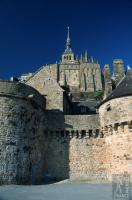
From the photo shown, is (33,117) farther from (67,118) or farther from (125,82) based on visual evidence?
(125,82)

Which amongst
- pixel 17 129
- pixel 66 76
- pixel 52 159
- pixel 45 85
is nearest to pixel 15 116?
pixel 17 129

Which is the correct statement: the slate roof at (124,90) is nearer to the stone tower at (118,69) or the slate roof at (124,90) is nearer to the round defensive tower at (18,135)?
the stone tower at (118,69)

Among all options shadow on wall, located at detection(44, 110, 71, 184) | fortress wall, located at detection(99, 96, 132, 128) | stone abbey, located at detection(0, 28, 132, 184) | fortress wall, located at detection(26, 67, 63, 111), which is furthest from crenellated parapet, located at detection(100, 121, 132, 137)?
fortress wall, located at detection(26, 67, 63, 111)

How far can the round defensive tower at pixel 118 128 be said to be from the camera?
71.8ft

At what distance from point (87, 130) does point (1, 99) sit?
7.09 m

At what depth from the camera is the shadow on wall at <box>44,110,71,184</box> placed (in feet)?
78.6

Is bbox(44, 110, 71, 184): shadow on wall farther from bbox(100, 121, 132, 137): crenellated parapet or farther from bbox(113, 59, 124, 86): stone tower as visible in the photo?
bbox(113, 59, 124, 86): stone tower

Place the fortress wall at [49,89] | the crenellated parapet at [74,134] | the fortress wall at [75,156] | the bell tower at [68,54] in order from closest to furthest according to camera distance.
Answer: the fortress wall at [75,156] < the crenellated parapet at [74,134] < the fortress wall at [49,89] < the bell tower at [68,54]

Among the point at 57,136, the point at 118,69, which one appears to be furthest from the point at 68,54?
the point at 57,136

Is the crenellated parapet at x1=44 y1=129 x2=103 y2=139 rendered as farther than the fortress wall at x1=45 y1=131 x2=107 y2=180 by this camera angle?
Yes

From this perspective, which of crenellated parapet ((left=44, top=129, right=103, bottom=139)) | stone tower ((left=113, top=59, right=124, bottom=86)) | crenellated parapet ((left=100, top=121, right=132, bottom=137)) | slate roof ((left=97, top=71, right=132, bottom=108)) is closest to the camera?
crenellated parapet ((left=100, top=121, right=132, bottom=137))

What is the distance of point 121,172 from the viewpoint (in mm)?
21688

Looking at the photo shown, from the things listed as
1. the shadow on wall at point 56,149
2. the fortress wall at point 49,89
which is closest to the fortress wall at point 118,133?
the shadow on wall at point 56,149

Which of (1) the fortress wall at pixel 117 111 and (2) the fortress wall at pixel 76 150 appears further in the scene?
(2) the fortress wall at pixel 76 150
